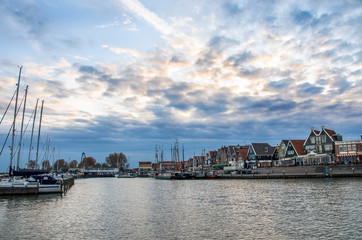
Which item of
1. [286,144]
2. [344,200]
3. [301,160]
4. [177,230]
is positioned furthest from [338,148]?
[177,230]

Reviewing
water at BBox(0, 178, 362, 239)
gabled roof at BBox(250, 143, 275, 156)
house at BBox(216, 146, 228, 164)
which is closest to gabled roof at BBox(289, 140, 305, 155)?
gabled roof at BBox(250, 143, 275, 156)

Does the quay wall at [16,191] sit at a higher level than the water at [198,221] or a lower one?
higher

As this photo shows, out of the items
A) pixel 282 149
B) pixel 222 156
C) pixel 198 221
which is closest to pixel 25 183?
pixel 198 221

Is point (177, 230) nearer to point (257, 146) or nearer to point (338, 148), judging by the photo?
point (338, 148)

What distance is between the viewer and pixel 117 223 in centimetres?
2991

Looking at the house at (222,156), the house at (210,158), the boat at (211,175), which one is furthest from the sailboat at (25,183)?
the house at (210,158)

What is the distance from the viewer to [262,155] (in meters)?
136

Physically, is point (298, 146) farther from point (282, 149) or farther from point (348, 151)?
point (348, 151)

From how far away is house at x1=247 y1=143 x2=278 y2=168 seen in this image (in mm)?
135000

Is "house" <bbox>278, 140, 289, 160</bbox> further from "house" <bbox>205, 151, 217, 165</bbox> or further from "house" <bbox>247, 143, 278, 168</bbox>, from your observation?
"house" <bbox>205, 151, 217, 165</bbox>

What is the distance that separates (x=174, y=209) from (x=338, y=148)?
76503mm

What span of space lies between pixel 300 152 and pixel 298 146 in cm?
302

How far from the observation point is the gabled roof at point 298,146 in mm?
115312

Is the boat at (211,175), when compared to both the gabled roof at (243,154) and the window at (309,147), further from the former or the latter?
the window at (309,147)
